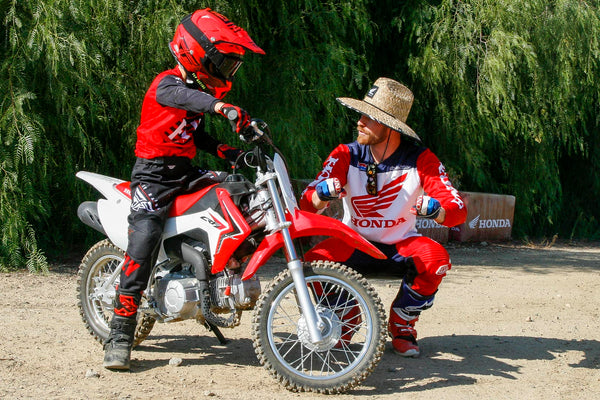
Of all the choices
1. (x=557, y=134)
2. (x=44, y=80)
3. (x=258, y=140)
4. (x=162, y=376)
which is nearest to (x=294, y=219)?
(x=258, y=140)

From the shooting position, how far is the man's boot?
3.87 m

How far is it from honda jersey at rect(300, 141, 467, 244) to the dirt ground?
32.7 inches

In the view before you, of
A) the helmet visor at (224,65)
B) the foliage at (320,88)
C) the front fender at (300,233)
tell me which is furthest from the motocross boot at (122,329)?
the foliage at (320,88)

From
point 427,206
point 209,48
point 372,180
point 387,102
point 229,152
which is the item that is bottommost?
point 427,206

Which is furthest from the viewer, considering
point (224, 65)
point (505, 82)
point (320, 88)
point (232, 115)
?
point (505, 82)

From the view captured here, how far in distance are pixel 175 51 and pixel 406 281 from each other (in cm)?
197

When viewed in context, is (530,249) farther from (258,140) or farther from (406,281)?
(258,140)

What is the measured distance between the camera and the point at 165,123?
154 inches

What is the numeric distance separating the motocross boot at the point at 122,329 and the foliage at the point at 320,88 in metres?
3.12

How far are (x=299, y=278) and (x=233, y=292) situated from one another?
0.40m

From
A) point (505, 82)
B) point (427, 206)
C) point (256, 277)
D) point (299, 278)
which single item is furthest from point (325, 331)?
point (505, 82)

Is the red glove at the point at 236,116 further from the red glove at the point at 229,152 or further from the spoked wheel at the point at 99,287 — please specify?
the spoked wheel at the point at 99,287

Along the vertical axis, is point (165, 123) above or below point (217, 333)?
above

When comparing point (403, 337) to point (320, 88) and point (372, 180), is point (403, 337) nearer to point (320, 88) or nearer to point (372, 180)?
point (372, 180)
